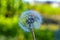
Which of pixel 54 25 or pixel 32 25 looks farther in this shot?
pixel 54 25

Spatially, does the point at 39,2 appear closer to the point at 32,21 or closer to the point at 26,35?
the point at 26,35

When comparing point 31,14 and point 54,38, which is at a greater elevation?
point 31,14

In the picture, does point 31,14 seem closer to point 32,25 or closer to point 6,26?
point 32,25

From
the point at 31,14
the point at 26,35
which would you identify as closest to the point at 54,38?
the point at 26,35

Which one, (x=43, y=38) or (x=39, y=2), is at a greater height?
(x=39, y=2)

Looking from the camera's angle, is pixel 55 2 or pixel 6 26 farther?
pixel 55 2

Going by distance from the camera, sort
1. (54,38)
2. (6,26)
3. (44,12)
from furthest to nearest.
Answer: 1. (44,12)
2. (6,26)
3. (54,38)

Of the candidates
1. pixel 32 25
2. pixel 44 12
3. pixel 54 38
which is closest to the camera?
pixel 32 25

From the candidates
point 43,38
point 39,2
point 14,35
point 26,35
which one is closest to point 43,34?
point 43,38

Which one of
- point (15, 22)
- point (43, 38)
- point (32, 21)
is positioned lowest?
point (43, 38)
